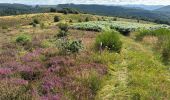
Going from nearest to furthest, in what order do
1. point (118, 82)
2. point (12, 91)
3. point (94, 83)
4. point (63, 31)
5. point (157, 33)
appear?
point (12, 91), point (94, 83), point (118, 82), point (157, 33), point (63, 31)

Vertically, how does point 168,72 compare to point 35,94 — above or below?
below

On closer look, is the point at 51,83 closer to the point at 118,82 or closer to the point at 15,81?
the point at 15,81

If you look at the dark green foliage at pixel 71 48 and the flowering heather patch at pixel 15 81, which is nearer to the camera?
the flowering heather patch at pixel 15 81

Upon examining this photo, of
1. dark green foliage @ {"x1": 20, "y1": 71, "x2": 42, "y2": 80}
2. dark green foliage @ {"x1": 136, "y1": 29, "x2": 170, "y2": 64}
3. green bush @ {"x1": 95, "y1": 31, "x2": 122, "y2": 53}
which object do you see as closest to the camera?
dark green foliage @ {"x1": 20, "y1": 71, "x2": 42, "y2": 80}

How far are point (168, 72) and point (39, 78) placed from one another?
6.44m

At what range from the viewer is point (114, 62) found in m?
16.2

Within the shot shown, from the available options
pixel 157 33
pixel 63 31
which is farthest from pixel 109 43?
pixel 63 31

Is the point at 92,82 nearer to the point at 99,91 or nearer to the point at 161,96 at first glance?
the point at 99,91

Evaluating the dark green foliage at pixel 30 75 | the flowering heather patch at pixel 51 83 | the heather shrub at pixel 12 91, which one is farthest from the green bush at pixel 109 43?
the heather shrub at pixel 12 91

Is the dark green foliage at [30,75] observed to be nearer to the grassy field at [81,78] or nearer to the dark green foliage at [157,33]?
the grassy field at [81,78]

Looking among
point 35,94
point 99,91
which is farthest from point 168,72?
point 35,94

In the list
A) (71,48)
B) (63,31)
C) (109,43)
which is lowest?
(63,31)

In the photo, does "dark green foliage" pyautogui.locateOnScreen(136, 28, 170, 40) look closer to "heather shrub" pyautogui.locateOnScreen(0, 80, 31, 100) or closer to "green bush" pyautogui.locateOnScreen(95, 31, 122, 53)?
"green bush" pyautogui.locateOnScreen(95, 31, 122, 53)

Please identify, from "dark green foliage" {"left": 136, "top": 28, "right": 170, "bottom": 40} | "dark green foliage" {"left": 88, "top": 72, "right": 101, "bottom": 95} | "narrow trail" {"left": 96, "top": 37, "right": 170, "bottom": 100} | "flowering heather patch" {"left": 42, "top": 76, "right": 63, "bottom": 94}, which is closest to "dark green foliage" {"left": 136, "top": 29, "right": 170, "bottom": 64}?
"dark green foliage" {"left": 136, "top": 28, "right": 170, "bottom": 40}
